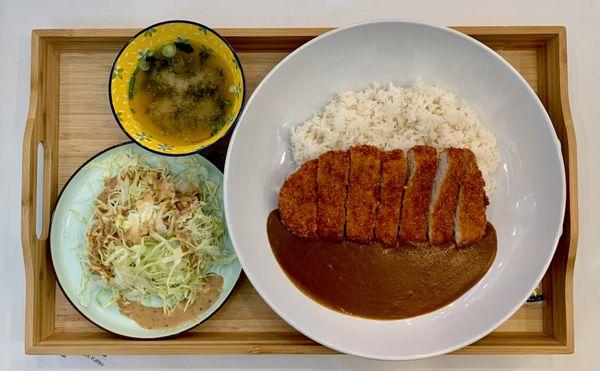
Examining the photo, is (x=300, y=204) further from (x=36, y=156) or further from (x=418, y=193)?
(x=36, y=156)

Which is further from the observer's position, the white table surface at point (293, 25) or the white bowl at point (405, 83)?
the white table surface at point (293, 25)

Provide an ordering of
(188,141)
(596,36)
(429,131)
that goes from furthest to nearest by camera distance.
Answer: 1. (596,36)
2. (429,131)
3. (188,141)

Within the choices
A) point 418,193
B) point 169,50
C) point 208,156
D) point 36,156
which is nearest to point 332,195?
point 418,193

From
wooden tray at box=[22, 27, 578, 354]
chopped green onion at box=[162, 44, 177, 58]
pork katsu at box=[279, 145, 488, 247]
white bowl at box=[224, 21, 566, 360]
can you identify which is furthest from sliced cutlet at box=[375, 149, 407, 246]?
chopped green onion at box=[162, 44, 177, 58]

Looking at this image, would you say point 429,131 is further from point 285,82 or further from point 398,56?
point 285,82

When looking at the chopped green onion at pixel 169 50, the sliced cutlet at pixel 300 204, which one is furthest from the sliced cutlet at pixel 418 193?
the chopped green onion at pixel 169 50

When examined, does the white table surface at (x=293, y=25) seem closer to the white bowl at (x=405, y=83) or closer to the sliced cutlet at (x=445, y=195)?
the white bowl at (x=405, y=83)

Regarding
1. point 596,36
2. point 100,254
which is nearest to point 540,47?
point 596,36
